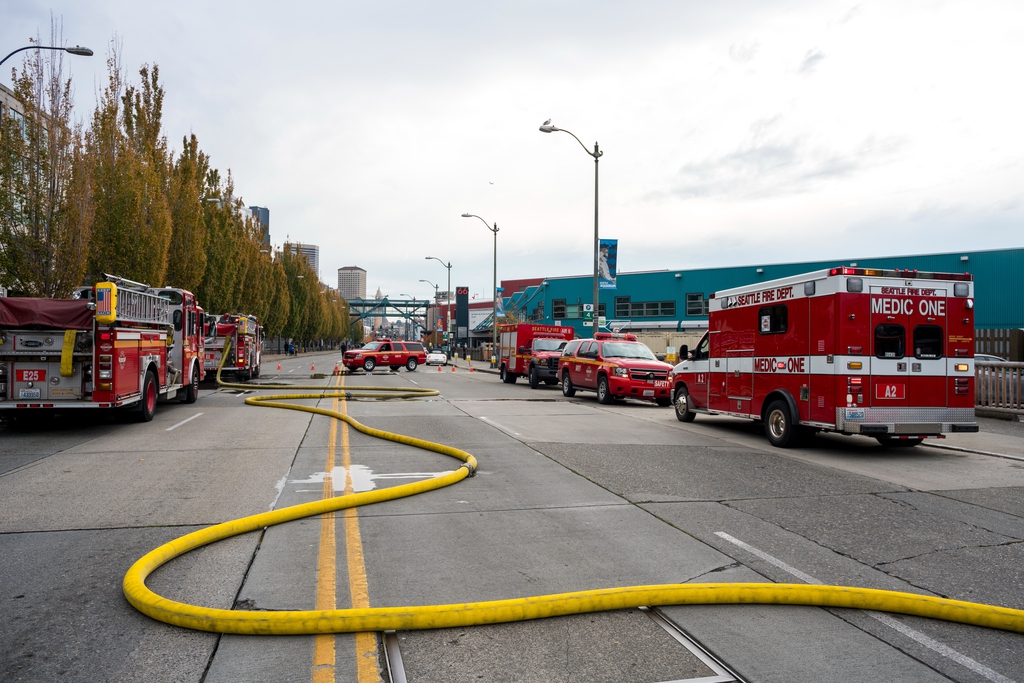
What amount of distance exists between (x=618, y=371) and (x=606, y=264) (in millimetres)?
9627

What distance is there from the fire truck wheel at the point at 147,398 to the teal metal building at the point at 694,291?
79.0 feet

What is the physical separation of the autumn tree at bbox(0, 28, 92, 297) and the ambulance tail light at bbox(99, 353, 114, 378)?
10.0 m

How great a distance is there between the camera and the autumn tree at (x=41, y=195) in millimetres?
20078

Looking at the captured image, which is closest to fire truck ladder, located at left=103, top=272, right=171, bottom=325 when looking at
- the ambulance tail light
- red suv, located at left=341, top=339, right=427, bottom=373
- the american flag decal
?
the american flag decal

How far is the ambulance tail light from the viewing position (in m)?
12.7

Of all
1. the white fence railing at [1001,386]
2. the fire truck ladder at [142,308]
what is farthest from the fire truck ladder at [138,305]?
the white fence railing at [1001,386]

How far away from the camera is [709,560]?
18.0 feet

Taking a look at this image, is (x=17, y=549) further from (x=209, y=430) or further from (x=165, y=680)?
(x=209, y=430)

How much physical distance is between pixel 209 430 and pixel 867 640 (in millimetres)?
11965

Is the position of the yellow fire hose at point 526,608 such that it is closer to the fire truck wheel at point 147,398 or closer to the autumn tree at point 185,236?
the fire truck wheel at point 147,398

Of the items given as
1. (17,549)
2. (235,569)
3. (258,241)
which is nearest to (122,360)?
(17,549)

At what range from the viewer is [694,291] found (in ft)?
202

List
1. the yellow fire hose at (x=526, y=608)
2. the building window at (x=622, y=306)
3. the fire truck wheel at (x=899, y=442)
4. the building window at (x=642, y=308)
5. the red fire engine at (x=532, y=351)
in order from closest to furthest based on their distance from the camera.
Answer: the yellow fire hose at (x=526, y=608), the fire truck wheel at (x=899, y=442), the red fire engine at (x=532, y=351), the building window at (x=642, y=308), the building window at (x=622, y=306)

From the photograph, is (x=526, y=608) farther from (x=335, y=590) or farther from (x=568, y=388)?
(x=568, y=388)
